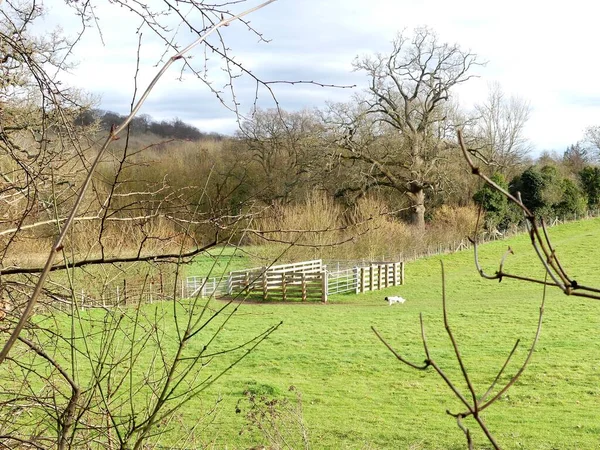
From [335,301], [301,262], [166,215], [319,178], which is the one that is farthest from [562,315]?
[166,215]

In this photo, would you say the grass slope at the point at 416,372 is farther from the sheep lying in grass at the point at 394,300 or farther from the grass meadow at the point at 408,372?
the sheep lying in grass at the point at 394,300

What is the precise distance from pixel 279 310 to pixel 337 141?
28.4ft

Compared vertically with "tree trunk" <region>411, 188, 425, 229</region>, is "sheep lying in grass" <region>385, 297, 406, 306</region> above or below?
below

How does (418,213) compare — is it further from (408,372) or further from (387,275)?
(408,372)

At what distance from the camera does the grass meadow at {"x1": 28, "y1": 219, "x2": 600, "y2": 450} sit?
8.36 metres

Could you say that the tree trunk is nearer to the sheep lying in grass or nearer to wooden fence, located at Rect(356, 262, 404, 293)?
wooden fence, located at Rect(356, 262, 404, 293)

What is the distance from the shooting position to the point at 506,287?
902 inches

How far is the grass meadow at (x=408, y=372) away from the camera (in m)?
8.36

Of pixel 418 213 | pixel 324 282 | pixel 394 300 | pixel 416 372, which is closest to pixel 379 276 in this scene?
pixel 324 282

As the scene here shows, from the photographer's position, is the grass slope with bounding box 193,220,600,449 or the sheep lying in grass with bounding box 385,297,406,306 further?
the sheep lying in grass with bounding box 385,297,406,306

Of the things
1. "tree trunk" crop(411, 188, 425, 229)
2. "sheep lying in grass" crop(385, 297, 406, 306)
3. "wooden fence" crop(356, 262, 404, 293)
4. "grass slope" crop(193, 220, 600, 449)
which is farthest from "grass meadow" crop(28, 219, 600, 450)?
"tree trunk" crop(411, 188, 425, 229)

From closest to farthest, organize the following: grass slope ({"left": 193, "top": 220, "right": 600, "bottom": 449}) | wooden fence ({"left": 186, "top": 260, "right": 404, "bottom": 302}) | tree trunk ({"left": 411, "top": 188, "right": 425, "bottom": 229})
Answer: grass slope ({"left": 193, "top": 220, "right": 600, "bottom": 449}) → wooden fence ({"left": 186, "top": 260, "right": 404, "bottom": 302}) → tree trunk ({"left": 411, "top": 188, "right": 425, "bottom": 229})

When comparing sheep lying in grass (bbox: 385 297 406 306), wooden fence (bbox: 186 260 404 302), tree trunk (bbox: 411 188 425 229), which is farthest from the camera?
tree trunk (bbox: 411 188 425 229)

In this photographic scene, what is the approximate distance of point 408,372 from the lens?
1255 cm
